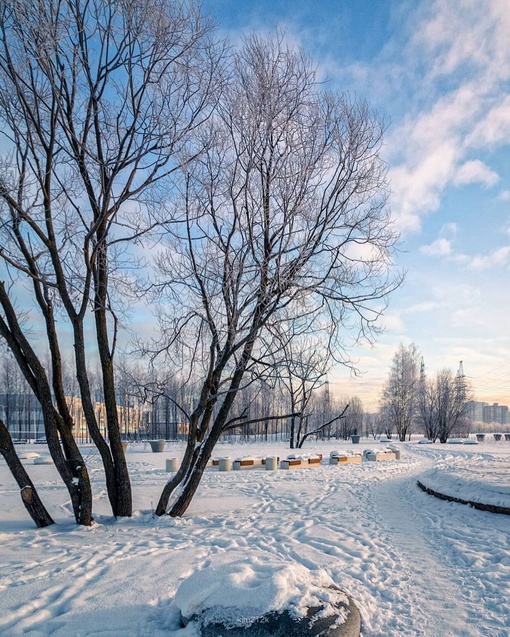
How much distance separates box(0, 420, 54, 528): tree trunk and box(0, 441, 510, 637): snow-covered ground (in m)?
0.23

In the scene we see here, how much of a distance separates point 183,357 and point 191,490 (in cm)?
234

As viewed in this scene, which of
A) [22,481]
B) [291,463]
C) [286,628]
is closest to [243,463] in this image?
[291,463]

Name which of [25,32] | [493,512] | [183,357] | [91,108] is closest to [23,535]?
[183,357]

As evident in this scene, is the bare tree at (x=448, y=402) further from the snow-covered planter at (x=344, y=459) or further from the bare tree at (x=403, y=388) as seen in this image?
the snow-covered planter at (x=344, y=459)

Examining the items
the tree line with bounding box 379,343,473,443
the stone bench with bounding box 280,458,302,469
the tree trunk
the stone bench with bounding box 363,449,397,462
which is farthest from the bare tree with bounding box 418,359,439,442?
the tree trunk

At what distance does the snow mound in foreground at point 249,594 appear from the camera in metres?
3.51

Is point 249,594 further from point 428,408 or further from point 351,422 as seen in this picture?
point 351,422

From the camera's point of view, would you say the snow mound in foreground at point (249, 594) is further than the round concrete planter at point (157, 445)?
No

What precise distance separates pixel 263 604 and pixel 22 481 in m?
5.21

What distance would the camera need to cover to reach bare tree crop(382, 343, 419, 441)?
159 feet

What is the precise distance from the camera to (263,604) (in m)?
3.55

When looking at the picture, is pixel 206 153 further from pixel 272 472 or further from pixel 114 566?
pixel 272 472

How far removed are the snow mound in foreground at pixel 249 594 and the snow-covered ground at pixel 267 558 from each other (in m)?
0.02

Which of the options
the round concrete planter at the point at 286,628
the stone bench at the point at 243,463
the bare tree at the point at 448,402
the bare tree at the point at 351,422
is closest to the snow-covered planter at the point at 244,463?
the stone bench at the point at 243,463
